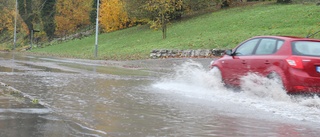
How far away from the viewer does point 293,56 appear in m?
8.80

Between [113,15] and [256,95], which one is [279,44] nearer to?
[256,95]

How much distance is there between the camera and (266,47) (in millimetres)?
9727

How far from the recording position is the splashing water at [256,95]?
7719 millimetres

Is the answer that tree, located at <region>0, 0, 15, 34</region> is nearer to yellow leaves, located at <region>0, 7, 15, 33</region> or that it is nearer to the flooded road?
yellow leaves, located at <region>0, 7, 15, 33</region>

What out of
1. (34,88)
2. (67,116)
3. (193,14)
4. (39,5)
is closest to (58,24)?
(39,5)

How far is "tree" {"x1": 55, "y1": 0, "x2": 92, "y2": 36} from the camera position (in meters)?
63.3

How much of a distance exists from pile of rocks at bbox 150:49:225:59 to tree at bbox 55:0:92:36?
37.2 metres

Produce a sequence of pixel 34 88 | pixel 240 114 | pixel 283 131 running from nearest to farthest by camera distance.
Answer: pixel 283 131 < pixel 240 114 < pixel 34 88

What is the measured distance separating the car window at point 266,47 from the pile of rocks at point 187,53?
15034mm

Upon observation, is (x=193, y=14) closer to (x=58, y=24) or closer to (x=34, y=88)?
(x=58, y=24)

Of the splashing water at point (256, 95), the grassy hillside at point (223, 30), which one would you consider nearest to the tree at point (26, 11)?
the grassy hillside at point (223, 30)

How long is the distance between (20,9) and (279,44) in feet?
249

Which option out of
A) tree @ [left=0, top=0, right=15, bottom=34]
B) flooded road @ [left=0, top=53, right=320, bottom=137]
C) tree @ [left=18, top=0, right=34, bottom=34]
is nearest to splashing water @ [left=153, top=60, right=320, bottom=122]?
flooded road @ [left=0, top=53, right=320, bottom=137]

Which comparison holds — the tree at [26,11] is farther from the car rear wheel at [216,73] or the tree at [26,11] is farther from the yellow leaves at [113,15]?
the car rear wheel at [216,73]
